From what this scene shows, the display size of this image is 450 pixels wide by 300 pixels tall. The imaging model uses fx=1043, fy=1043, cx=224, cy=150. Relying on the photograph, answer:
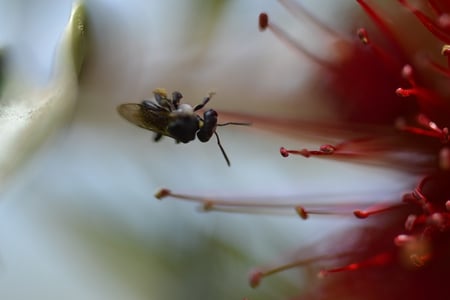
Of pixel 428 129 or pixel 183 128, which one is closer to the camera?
pixel 183 128

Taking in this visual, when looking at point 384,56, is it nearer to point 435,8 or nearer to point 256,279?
point 435,8

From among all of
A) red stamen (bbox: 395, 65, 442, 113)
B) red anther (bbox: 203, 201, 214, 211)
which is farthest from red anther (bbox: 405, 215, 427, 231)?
red anther (bbox: 203, 201, 214, 211)

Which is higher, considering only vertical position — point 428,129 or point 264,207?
point 428,129

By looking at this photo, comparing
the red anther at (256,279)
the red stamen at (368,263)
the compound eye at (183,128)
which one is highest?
the compound eye at (183,128)

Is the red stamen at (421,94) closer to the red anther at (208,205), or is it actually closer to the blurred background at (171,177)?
the blurred background at (171,177)

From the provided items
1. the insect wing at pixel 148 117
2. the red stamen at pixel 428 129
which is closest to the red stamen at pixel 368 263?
the red stamen at pixel 428 129

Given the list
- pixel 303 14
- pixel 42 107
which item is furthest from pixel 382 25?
pixel 42 107
